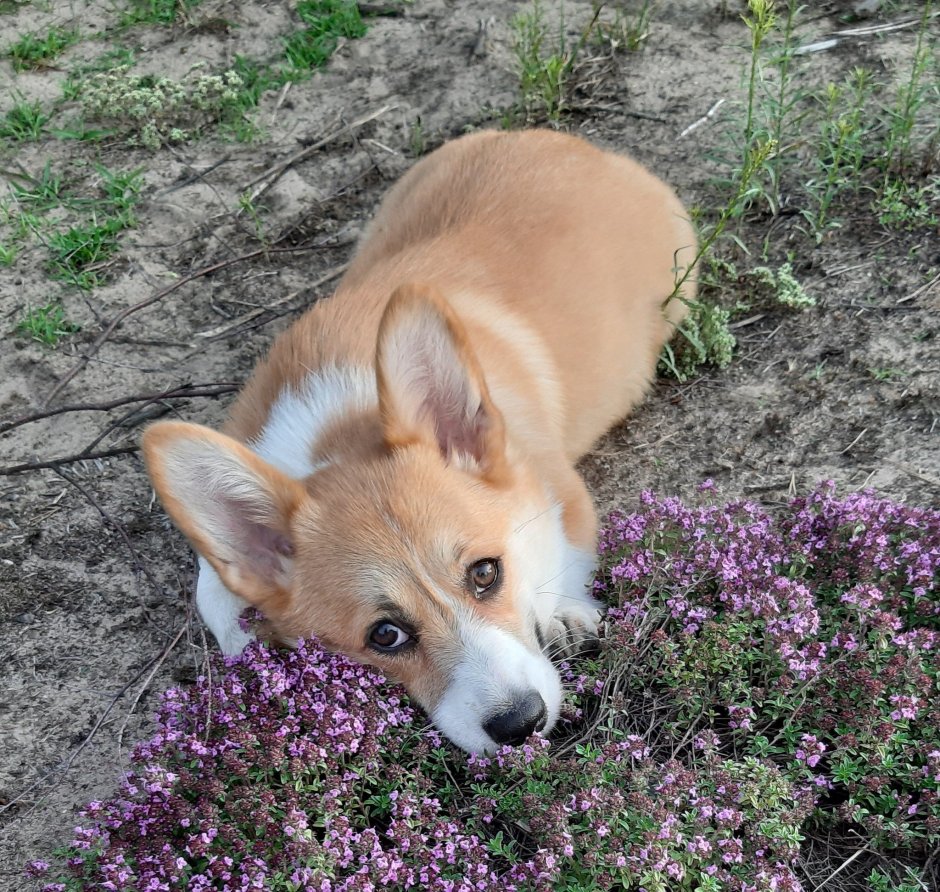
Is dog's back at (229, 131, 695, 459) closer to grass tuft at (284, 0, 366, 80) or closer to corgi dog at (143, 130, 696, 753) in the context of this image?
corgi dog at (143, 130, 696, 753)

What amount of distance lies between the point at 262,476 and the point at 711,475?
5.30 feet

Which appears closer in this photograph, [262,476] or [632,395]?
[262,476]

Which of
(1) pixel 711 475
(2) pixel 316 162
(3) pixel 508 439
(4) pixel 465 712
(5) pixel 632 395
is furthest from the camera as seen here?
(2) pixel 316 162

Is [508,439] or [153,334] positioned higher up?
[508,439]

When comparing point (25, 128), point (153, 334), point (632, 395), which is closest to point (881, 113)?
point (632, 395)

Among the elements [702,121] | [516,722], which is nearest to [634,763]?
[516,722]

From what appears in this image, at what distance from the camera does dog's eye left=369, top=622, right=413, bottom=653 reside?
92.3 inches

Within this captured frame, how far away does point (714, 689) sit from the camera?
238cm

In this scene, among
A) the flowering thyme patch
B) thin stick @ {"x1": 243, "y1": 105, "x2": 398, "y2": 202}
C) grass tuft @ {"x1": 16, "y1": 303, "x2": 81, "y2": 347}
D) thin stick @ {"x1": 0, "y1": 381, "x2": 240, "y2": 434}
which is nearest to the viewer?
the flowering thyme patch

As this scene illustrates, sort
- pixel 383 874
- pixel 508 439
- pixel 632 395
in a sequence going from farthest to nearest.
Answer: pixel 632 395
pixel 508 439
pixel 383 874

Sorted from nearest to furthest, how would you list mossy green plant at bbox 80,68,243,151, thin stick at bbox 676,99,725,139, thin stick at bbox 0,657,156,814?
thin stick at bbox 0,657,156,814 → thin stick at bbox 676,99,725,139 → mossy green plant at bbox 80,68,243,151

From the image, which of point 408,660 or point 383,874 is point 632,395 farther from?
point 383,874

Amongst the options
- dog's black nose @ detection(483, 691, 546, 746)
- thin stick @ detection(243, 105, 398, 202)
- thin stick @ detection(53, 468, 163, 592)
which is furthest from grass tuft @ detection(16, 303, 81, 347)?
dog's black nose @ detection(483, 691, 546, 746)

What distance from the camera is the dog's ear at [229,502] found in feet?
7.13
